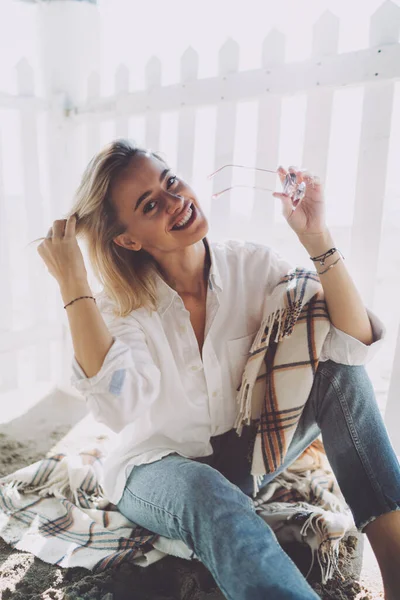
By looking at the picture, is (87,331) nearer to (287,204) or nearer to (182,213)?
(182,213)

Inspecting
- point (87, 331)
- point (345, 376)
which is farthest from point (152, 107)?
point (345, 376)

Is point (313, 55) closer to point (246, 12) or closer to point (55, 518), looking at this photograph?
point (246, 12)

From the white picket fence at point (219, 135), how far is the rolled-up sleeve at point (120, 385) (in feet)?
2.72

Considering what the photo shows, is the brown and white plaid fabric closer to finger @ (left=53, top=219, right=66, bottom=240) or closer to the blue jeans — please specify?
the blue jeans

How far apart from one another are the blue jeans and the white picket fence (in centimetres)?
50

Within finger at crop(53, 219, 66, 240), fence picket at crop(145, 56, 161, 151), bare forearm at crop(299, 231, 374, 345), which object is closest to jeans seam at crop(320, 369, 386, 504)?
bare forearm at crop(299, 231, 374, 345)

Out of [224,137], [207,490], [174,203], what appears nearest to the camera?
[207,490]

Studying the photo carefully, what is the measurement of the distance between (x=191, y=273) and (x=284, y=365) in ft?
1.37

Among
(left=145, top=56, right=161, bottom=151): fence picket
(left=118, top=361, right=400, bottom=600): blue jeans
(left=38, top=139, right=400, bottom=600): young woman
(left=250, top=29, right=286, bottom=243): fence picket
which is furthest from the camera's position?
(left=145, top=56, right=161, bottom=151): fence picket

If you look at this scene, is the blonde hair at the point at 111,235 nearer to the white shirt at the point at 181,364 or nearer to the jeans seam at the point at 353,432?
the white shirt at the point at 181,364

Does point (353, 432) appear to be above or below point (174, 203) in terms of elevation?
below

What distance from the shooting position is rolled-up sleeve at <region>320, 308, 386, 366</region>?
48.9 inches

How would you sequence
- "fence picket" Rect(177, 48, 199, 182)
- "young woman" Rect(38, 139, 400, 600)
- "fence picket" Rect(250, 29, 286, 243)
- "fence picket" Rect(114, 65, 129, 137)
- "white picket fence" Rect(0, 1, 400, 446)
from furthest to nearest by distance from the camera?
"fence picket" Rect(114, 65, 129, 137) → "fence picket" Rect(177, 48, 199, 182) → "fence picket" Rect(250, 29, 286, 243) → "white picket fence" Rect(0, 1, 400, 446) → "young woman" Rect(38, 139, 400, 600)

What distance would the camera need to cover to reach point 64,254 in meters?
1.33
